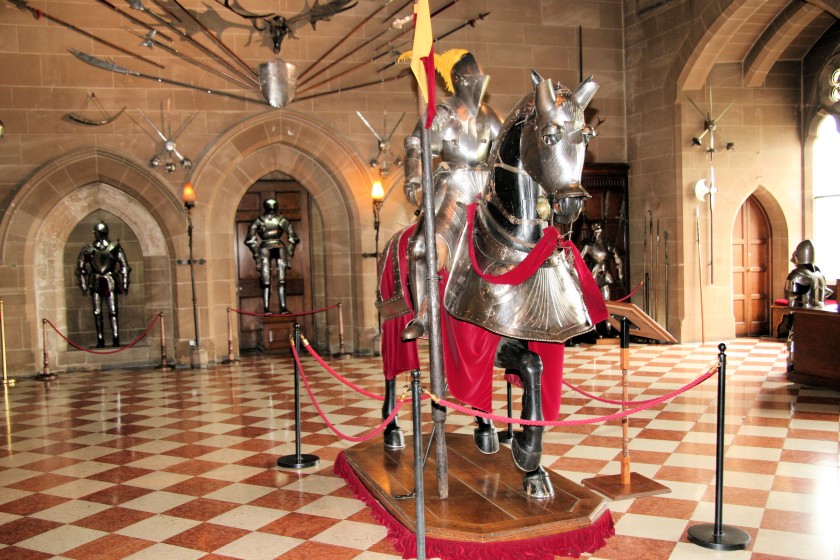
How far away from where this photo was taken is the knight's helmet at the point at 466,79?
14.9 feet

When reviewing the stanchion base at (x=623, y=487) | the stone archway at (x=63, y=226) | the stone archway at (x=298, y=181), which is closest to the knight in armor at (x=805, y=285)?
the stanchion base at (x=623, y=487)

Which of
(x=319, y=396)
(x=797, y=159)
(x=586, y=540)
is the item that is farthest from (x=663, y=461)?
(x=797, y=159)

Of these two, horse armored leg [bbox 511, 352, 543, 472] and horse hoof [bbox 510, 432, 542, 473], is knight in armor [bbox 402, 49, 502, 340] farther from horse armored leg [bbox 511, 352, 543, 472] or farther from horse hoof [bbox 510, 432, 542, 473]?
horse hoof [bbox 510, 432, 542, 473]

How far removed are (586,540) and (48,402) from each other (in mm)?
6191

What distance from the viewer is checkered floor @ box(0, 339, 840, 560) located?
3.68 m

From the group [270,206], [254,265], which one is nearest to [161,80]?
[270,206]

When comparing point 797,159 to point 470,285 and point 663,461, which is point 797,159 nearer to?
point 663,461

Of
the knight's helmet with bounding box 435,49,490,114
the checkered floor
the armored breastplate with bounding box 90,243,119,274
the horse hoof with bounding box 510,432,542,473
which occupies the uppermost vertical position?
the knight's helmet with bounding box 435,49,490,114

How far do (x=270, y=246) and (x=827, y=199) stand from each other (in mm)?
8105

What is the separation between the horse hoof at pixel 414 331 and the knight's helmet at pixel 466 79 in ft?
4.84

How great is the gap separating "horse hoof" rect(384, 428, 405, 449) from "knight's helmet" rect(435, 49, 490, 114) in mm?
2081

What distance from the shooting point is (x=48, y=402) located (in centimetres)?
763

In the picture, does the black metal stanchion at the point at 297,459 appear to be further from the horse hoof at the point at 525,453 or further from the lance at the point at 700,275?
the lance at the point at 700,275

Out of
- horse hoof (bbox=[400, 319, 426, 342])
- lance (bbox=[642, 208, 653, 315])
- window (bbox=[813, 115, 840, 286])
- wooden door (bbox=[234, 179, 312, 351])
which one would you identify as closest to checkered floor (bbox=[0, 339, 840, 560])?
horse hoof (bbox=[400, 319, 426, 342])
